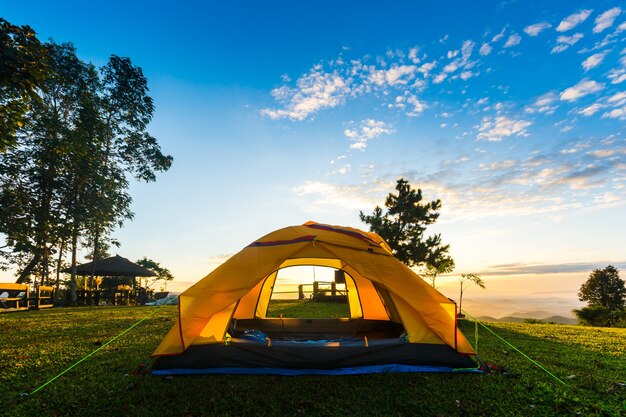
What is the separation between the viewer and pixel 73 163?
17859 millimetres

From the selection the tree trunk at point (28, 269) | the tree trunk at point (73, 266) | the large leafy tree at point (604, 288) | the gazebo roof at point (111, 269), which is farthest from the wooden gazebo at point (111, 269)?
the large leafy tree at point (604, 288)

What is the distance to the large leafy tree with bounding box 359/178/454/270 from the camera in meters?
16.3

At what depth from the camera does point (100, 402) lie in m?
3.72

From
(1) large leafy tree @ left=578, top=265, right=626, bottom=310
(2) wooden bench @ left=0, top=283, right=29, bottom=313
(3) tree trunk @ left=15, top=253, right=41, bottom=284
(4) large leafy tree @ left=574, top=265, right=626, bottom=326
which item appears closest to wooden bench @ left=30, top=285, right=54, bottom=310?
(2) wooden bench @ left=0, top=283, right=29, bottom=313

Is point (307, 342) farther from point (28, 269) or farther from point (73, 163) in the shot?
point (28, 269)

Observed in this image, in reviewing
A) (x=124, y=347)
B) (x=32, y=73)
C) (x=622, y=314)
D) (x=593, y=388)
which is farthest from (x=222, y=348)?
(x=622, y=314)

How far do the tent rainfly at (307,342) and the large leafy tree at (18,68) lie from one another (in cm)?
561

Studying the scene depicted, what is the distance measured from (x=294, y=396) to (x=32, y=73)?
791 centimetres

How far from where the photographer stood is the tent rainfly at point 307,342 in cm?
466

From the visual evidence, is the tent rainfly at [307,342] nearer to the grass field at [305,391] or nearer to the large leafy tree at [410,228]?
the grass field at [305,391]

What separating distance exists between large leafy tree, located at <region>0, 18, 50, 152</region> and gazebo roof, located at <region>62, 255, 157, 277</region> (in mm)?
15293

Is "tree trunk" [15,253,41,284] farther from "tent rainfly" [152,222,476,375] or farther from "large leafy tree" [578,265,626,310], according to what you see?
"large leafy tree" [578,265,626,310]

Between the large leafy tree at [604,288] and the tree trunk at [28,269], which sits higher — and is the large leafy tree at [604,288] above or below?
below

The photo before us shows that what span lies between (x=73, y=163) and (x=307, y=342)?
18935mm
